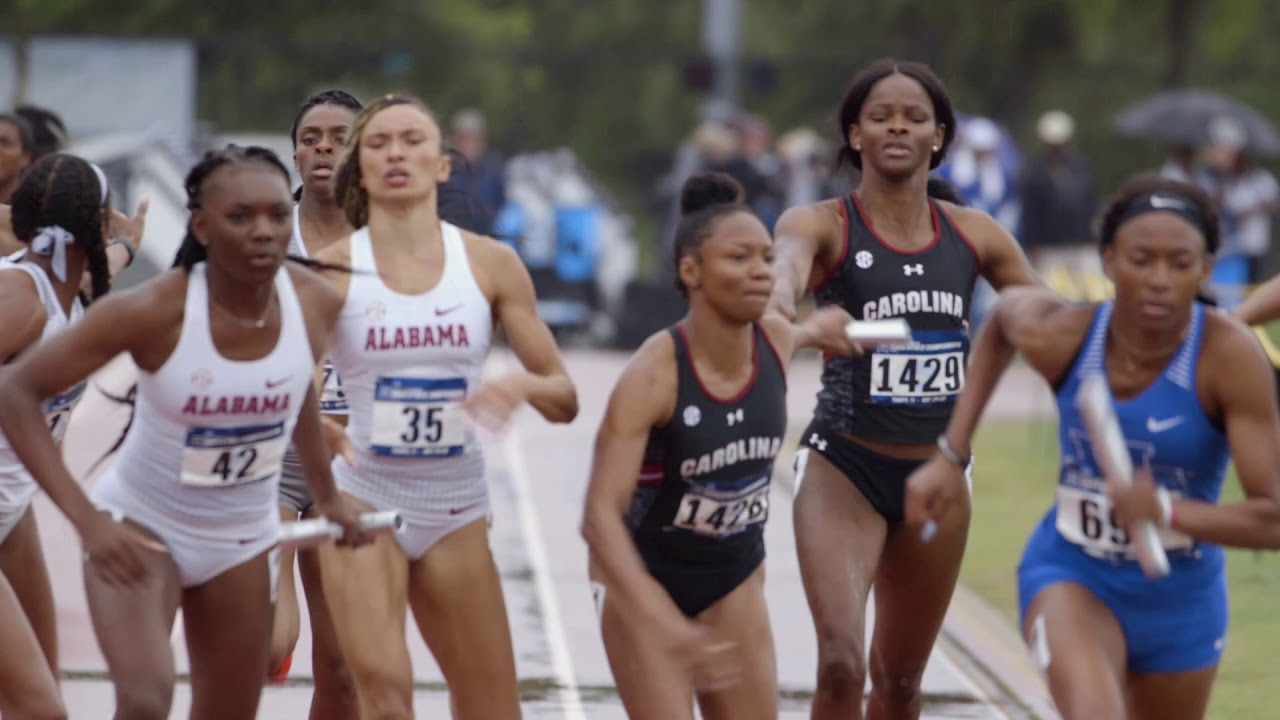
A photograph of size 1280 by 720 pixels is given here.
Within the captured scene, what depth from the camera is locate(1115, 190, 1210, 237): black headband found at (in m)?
6.23

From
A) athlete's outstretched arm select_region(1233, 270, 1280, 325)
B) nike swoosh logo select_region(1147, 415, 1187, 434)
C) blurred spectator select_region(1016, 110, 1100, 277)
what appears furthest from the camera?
blurred spectator select_region(1016, 110, 1100, 277)

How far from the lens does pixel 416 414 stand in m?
6.80

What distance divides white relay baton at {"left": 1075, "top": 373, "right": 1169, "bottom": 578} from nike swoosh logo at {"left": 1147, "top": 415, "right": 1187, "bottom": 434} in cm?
10

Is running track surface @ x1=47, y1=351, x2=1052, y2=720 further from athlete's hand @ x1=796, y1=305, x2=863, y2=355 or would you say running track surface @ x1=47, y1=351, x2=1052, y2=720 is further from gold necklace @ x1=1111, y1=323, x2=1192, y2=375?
gold necklace @ x1=1111, y1=323, x2=1192, y2=375

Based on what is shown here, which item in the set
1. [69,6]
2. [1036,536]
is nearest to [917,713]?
[1036,536]

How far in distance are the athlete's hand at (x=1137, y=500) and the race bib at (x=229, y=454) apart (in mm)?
2242

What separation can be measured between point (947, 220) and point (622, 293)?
55.6ft

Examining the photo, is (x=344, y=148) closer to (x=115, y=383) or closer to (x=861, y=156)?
(x=861, y=156)

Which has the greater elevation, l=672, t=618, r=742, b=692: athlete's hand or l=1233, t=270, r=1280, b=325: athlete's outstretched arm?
l=1233, t=270, r=1280, b=325: athlete's outstretched arm

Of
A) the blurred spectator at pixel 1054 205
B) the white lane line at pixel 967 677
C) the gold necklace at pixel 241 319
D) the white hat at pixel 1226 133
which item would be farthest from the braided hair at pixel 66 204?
the blurred spectator at pixel 1054 205

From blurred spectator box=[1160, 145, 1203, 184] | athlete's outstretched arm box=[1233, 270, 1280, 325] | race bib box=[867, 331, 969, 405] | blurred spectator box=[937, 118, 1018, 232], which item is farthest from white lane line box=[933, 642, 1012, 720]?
blurred spectator box=[937, 118, 1018, 232]

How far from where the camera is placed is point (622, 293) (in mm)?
24797

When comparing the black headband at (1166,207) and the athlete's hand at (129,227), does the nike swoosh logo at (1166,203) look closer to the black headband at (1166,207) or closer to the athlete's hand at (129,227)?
the black headband at (1166,207)

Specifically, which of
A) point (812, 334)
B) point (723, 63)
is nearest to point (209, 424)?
point (812, 334)
